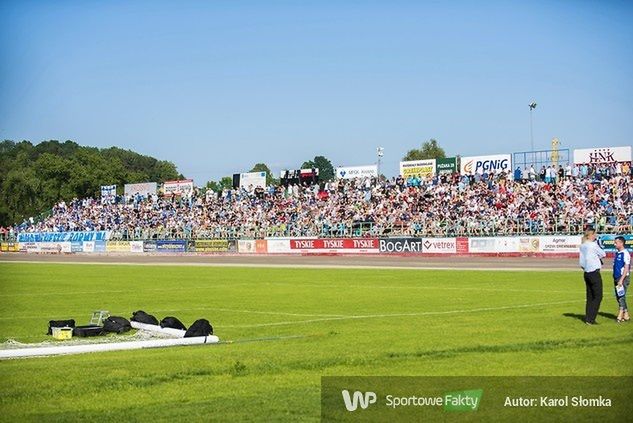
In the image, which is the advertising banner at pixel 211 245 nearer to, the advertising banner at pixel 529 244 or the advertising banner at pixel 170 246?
the advertising banner at pixel 170 246

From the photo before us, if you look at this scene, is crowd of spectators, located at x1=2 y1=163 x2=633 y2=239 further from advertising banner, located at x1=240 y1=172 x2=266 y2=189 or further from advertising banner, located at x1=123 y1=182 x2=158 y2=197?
advertising banner, located at x1=240 y1=172 x2=266 y2=189

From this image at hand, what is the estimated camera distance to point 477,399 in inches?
364

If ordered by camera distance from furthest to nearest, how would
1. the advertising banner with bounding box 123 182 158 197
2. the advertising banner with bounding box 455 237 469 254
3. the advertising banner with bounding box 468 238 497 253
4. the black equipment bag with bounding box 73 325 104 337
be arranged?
1. the advertising banner with bounding box 123 182 158 197
2. the advertising banner with bounding box 455 237 469 254
3. the advertising banner with bounding box 468 238 497 253
4. the black equipment bag with bounding box 73 325 104 337

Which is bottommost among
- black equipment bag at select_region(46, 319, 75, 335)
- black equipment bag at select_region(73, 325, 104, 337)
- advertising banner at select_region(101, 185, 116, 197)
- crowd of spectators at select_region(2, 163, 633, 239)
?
black equipment bag at select_region(73, 325, 104, 337)


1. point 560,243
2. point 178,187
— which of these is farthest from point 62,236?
point 560,243

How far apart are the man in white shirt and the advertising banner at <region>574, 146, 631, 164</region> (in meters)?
44.4

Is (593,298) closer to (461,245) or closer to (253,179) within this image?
(461,245)

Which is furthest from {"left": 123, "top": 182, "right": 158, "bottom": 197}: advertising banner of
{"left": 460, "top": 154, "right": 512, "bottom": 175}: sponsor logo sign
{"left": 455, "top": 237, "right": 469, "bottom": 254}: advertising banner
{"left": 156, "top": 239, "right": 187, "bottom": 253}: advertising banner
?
{"left": 455, "top": 237, "right": 469, "bottom": 254}: advertising banner

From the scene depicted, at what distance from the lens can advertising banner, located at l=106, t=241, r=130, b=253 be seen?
7894 cm

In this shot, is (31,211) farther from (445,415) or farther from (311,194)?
(445,415)

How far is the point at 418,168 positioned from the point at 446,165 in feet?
8.71

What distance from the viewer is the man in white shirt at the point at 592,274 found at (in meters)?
16.2

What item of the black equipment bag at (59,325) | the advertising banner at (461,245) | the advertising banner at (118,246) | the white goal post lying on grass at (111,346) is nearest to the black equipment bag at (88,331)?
the black equipment bag at (59,325)

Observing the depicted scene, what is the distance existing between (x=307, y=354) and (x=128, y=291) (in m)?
18.4
